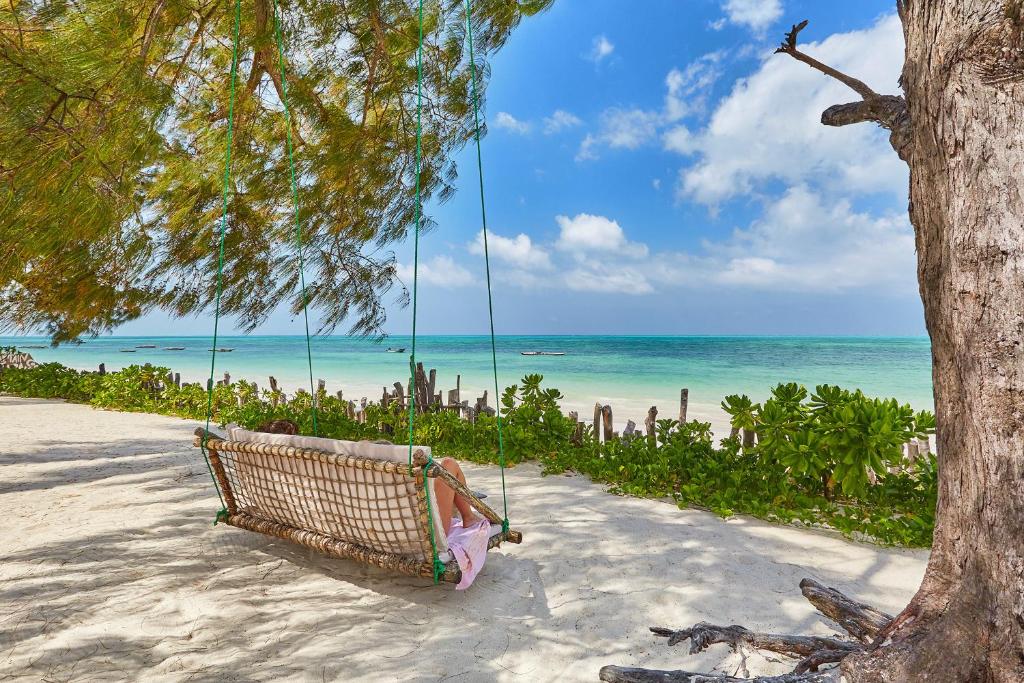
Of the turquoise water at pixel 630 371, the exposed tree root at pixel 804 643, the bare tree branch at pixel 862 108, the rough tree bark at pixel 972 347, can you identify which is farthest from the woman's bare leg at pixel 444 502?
the turquoise water at pixel 630 371

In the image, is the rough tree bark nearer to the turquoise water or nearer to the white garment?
the white garment

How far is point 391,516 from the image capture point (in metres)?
2.53

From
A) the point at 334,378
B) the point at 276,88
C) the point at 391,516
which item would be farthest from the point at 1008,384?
the point at 334,378

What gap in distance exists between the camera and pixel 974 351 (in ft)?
4.29

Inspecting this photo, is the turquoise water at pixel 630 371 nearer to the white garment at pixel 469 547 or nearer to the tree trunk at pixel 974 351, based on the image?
the white garment at pixel 469 547

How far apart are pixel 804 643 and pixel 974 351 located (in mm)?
924

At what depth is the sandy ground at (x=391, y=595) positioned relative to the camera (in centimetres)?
216

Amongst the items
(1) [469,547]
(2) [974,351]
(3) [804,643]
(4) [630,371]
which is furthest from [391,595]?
(4) [630,371]

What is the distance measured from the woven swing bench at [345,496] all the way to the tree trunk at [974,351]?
166cm

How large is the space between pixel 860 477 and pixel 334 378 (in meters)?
25.3

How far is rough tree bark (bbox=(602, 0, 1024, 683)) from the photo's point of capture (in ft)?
4.10

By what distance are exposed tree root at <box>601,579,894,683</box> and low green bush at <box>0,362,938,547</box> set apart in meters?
2.13

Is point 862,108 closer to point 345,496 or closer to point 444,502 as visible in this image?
point 444,502

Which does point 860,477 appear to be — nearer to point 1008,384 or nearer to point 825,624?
point 825,624
